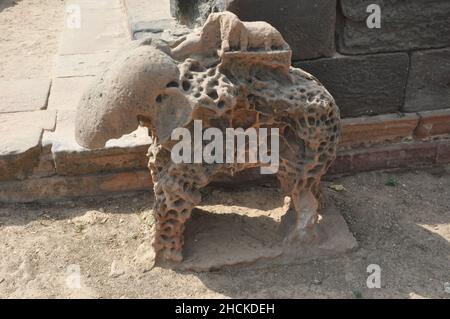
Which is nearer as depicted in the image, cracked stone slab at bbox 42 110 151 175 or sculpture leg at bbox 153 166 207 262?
sculpture leg at bbox 153 166 207 262

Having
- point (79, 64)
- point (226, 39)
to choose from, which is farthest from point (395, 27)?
point (79, 64)

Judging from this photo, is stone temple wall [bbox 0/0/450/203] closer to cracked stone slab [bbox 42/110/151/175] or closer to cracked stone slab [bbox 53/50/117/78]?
cracked stone slab [bbox 42/110/151/175]

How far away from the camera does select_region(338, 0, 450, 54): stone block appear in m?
3.68

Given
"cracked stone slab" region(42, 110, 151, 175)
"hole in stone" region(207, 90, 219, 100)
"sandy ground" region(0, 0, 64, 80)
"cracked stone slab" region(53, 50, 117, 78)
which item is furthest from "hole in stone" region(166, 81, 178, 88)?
"sandy ground" region(0, 0, 64, 80)

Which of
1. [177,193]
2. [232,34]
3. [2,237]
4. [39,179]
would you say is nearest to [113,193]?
[39,179]

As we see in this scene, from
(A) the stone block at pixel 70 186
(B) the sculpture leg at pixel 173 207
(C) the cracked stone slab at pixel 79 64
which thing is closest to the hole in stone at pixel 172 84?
(B) the sculpture leg at pixel 173 207

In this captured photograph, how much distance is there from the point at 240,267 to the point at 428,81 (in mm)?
2050

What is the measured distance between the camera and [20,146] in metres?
3.86

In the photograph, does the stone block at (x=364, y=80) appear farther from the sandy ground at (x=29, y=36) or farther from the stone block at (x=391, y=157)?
the sandy ground at (x=29, y=36)

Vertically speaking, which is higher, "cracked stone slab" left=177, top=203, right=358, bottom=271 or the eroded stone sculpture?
the eroded stone sculpture

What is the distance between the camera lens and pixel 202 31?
2.97m

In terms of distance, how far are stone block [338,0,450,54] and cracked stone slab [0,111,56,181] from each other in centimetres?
229

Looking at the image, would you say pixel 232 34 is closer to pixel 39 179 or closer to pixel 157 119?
pixel 157 119
